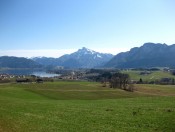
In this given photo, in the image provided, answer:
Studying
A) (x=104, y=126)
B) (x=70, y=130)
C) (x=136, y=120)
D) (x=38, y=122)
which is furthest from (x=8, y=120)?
(x=136, y=120)

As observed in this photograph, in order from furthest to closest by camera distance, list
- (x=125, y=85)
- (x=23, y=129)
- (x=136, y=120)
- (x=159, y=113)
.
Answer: (x=125, y=85)
(x=159, y=113)
(x=136, y=120)
(x=23, y=129)

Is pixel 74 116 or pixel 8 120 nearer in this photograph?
pixel 8 120

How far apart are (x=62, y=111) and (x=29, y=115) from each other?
4756 millimetres

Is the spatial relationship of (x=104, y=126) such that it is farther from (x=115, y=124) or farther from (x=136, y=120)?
(x=136, y=120)

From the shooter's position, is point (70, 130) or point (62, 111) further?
point (62, 111)

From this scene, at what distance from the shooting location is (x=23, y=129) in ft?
85.9

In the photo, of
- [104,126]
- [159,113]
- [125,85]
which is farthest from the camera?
[125,85]

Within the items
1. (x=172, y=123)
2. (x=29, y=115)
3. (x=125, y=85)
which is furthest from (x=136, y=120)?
(x=125, y=85)

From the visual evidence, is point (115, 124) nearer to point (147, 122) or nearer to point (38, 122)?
point (147, 122)

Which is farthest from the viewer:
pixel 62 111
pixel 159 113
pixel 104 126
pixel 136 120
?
pixel 62 111

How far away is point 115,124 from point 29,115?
10.0 m

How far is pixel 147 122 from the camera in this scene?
28.8 meters

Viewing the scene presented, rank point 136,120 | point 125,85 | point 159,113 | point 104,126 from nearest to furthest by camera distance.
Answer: point 104,126, point 136,120, point 159,113, point 125,85

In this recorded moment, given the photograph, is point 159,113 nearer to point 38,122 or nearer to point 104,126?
point 104,126
